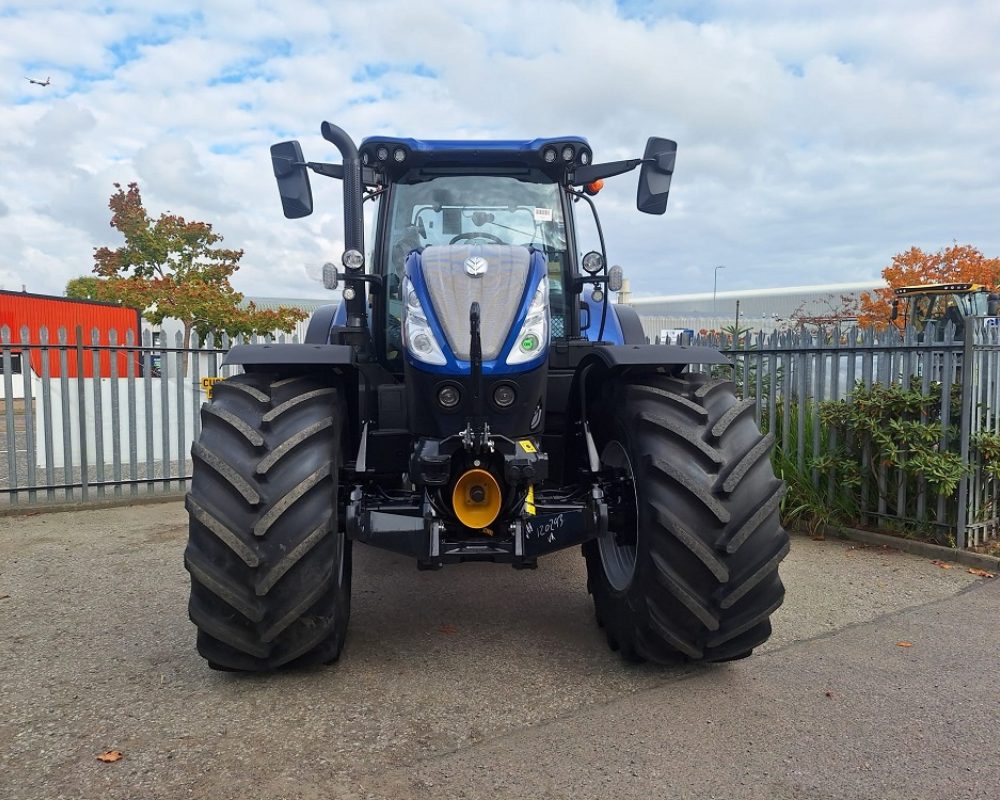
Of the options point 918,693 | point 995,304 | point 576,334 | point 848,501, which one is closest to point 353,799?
point 918,693

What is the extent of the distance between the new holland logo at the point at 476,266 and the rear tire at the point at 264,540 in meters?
0.89

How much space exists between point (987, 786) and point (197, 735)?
2.77 meters

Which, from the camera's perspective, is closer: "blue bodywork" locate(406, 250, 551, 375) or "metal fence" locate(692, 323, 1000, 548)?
"blue bodywork" locate(406, 250, 551, 375)

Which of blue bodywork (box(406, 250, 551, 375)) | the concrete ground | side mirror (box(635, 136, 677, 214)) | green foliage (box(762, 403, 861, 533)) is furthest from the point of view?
green foliage (box(762, 403, 861, 533))

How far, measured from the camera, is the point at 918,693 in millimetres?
3365

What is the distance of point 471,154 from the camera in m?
4.43

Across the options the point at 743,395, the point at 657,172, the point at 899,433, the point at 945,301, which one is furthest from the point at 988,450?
the point at 945,301

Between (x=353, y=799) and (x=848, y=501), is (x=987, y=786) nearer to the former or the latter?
(x=353, y=799)

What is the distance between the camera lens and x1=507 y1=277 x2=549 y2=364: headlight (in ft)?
11.0

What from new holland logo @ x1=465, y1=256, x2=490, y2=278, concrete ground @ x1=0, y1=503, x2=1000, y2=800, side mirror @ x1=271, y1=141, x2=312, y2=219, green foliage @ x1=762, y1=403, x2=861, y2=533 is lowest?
concrete ground @ x1=0, y1=503, x2=1000, y2=800

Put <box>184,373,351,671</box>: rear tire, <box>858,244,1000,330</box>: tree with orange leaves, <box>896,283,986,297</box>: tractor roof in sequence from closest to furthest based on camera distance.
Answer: <box>184,373,351,671</box>: rear tire
<box>896,283,986,297</box>: tractor roof
<box>858,244,1000,330</box>: tree with orange leaves

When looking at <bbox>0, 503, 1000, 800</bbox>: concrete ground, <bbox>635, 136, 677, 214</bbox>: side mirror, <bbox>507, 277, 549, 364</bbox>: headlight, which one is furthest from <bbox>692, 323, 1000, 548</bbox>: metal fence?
<bbox>507, 277, 549, 364</bbox>: headlight

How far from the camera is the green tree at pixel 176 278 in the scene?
21406 mm

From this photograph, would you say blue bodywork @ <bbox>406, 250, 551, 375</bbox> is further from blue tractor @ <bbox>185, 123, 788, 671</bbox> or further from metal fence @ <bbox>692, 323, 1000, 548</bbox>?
metal fence @ <bbox>692, 323, 1000, 548</bbox>
